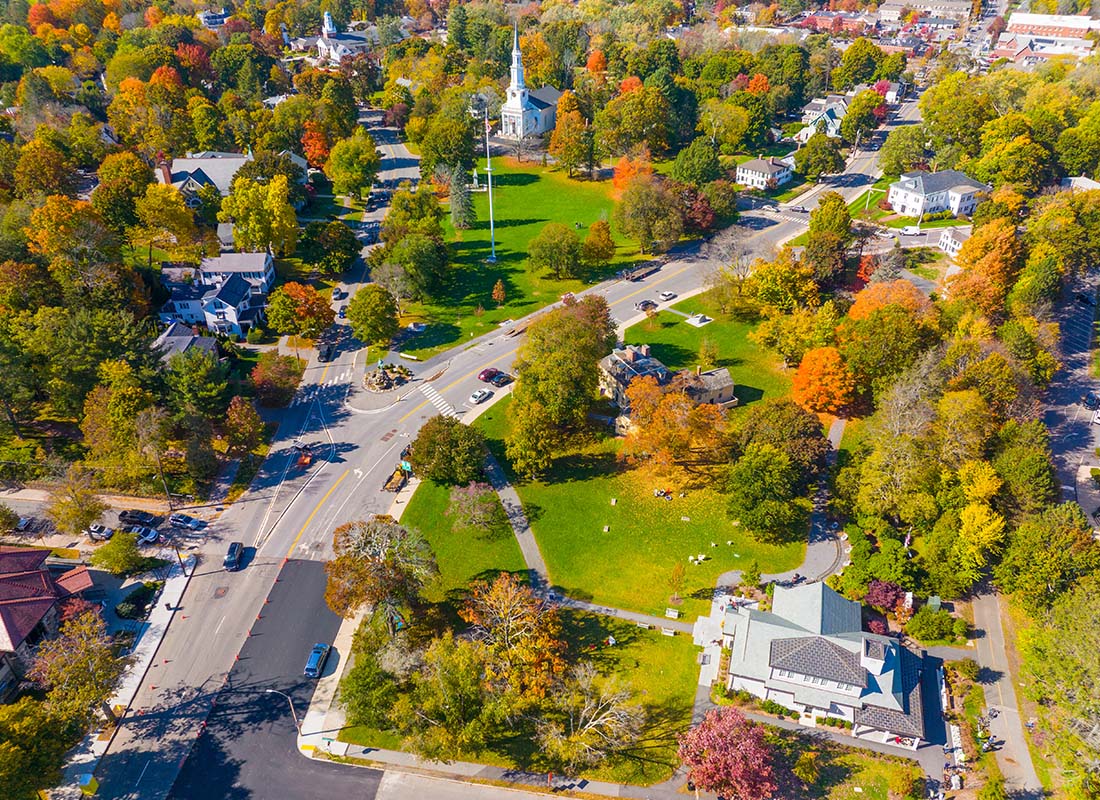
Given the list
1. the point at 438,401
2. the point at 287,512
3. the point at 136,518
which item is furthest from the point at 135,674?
the point at 438,401

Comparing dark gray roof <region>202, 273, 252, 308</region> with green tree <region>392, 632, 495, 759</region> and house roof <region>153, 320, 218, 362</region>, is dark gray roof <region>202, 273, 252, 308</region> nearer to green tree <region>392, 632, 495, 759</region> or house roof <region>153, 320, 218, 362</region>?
house roof <region>153, 320, 218, 362</region>

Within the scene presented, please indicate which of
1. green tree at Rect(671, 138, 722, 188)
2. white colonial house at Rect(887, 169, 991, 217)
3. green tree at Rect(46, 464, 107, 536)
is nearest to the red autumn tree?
green tree at Rect(46, 464, 107, 536)

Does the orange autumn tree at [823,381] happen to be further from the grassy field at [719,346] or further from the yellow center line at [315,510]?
the yellow center line at [315,510]

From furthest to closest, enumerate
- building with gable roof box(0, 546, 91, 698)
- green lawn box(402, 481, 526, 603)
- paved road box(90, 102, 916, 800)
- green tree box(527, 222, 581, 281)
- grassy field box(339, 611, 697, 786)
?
green tree box(527, 222, 581, 281)
green lawn box(402, 481, 526, 603)
building with gable roof box(0, 546, 91, 698)
paved road box(90, 102, 916, 800)
grassy field box(339, 611, 697, 786)

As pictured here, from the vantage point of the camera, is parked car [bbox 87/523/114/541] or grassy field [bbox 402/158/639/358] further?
grassy field [bbox 402/158/639/358]

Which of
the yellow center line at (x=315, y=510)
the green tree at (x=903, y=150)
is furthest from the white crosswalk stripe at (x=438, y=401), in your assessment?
the green tree at (x=903, y=150)

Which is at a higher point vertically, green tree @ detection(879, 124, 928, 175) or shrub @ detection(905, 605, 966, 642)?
green tree @ detection(879, 124, 928, 175)
